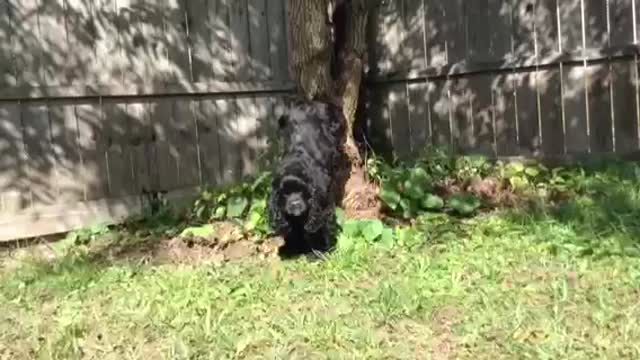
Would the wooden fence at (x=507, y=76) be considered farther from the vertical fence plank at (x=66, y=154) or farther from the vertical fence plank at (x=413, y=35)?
the vertical fence plank at (x=66, y=154)

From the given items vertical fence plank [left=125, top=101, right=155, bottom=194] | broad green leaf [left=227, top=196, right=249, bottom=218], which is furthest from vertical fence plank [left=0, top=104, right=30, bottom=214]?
broad green leaf [left=227, top=196, right=249, bottom=218]

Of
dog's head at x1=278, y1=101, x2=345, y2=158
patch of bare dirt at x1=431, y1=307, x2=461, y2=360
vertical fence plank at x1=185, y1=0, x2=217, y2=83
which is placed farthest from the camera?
vertical fence plank at x1=185, y1=0, x2=217, y2=83

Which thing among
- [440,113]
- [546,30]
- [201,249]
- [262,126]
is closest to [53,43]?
[201,249]

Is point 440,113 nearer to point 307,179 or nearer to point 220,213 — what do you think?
point 220,213

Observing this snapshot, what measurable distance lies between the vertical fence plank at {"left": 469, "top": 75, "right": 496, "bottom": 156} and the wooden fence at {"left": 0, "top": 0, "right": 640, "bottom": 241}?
0.05 feet

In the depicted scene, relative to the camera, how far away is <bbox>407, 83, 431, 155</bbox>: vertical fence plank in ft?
27.1

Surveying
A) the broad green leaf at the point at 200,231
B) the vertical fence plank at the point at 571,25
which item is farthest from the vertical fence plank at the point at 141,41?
A: the vertical fence plank at the point at 571,25

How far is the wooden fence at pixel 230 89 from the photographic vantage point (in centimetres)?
638

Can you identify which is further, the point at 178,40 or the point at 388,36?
the point at 388,36

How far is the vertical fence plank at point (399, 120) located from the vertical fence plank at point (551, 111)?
61.7 inches

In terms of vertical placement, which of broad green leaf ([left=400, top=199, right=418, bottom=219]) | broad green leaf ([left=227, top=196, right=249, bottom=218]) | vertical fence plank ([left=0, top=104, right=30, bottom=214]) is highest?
vertical fence plank ([left=0, top=104, right=30, bottom=214])

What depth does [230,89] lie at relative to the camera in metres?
7.71

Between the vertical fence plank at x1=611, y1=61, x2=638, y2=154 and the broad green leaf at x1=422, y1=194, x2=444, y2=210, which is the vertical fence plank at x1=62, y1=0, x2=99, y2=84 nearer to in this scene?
the broad green leaf at x1=422, y1=194, x2=444, y2=210

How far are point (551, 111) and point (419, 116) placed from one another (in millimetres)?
1538
